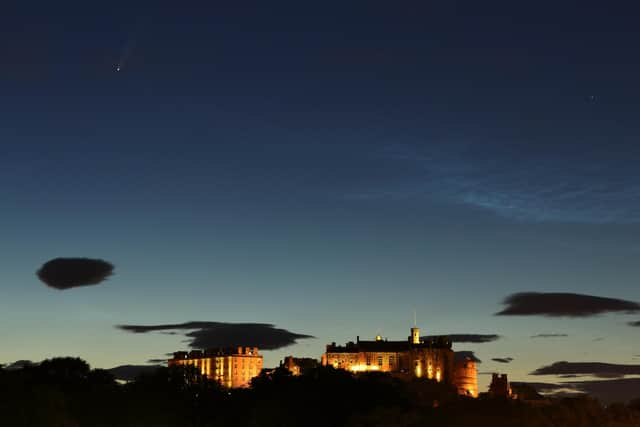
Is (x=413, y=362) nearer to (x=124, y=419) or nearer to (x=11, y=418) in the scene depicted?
(x=124, y=419)

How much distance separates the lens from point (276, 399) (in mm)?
105562

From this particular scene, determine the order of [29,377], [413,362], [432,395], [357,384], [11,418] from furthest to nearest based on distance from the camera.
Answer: [413,362], [432,395], [357,384], [29,377], [11,418]

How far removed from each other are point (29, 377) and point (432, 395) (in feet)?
296

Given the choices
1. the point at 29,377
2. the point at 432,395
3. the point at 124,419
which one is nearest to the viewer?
the point at 124,419

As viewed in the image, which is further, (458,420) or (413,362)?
(413,362)

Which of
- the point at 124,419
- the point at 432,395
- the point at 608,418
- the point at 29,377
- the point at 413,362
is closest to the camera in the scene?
the point at 124,419

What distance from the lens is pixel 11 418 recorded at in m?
74.6

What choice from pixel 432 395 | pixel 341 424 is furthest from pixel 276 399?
pixel 432 395

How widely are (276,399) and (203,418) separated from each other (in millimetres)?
8463

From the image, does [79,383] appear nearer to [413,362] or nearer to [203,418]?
[203,418]

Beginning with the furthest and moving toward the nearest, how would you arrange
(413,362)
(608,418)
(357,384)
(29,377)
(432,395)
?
1. (413,362)
2. (432,395)
3. (357,384)
4. (608,418)
5. (29,377)

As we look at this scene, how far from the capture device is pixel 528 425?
96.9m

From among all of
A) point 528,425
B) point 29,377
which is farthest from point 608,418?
point 29,377

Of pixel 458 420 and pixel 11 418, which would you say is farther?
pixel 458 420
